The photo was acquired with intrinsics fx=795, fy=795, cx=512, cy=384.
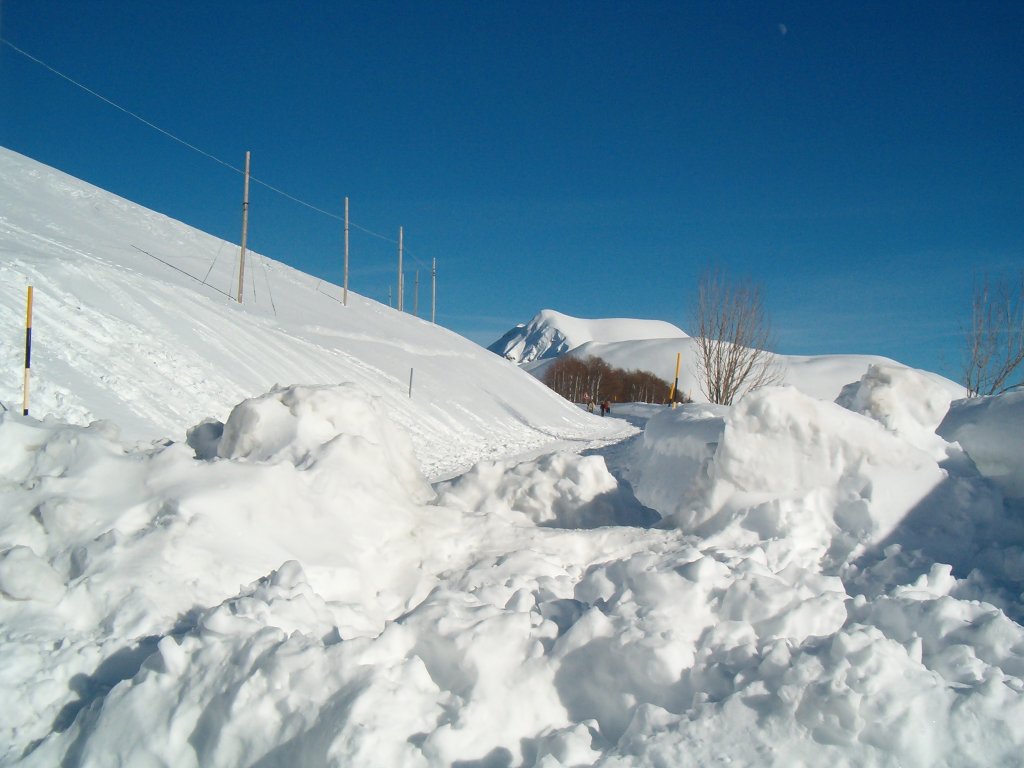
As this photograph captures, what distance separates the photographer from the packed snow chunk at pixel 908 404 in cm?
503

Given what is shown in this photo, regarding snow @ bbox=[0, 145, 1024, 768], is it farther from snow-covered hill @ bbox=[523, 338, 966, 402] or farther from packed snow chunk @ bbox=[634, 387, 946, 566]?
snow-covered hill @ bbox=[523, 338, 966, 402]

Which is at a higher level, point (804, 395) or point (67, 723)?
point (804, 395)

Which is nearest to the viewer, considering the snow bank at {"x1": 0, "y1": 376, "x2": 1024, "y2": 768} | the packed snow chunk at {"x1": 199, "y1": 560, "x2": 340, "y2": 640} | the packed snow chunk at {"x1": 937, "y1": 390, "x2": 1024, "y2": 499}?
the snow bank at {"x1": 0, "y1": 376, "x2": 1024, "y2": 768}

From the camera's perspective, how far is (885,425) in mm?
5070

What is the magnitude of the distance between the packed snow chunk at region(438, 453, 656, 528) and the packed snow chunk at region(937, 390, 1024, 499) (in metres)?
2.15

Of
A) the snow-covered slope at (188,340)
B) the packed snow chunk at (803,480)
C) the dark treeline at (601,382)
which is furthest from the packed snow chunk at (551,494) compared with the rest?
the dark treeline at (601,382)

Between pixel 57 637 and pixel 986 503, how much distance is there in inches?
184

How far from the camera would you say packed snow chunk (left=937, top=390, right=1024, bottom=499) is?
15.8 feet

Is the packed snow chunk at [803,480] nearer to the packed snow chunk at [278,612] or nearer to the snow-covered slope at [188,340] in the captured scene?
the packed snow chunk at [278,612]

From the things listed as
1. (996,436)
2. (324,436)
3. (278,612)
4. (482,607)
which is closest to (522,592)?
(482,607)

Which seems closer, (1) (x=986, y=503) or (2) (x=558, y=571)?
(2) (x=558, y=571)

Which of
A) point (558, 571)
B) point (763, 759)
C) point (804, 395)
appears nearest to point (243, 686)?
point (763, 759)

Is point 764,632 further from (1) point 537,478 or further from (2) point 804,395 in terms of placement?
(1) point 537,478

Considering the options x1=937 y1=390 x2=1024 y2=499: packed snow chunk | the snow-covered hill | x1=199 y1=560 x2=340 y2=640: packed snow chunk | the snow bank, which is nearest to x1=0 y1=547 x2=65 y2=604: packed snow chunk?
the snow bank
